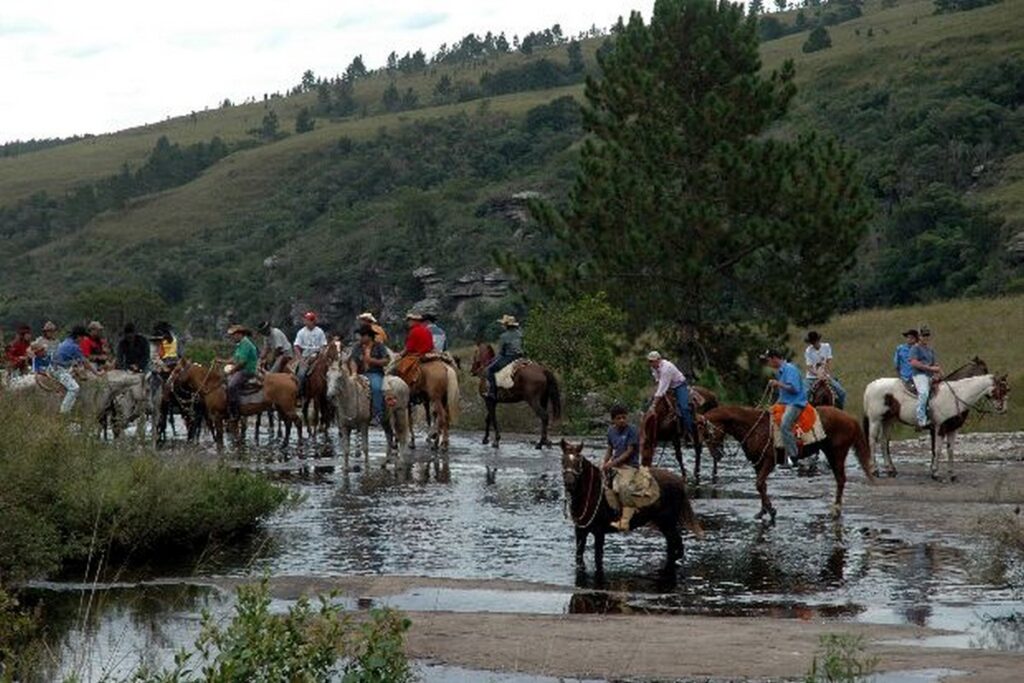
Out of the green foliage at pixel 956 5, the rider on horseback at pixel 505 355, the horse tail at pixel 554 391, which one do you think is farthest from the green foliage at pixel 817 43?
the horse tail at pixel 554 391

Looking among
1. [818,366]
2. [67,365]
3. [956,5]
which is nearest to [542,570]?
[818,366]

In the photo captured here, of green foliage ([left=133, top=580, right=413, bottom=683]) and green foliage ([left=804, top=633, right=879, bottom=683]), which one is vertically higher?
green foliage ([left=133, top=580, right=413, bottom=683])

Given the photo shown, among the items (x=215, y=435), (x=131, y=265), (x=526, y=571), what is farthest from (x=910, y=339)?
(x=131, y=265)

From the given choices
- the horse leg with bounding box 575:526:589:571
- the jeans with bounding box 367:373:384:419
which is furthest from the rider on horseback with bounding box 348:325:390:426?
the horse leg with bounding box 575:526:589:571

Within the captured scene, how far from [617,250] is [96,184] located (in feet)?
435

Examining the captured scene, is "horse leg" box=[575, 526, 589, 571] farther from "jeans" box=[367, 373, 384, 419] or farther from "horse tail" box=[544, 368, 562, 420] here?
"horse tail" box=[544, 368, 562, 420]

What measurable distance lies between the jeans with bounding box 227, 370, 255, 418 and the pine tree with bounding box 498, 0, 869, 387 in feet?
39.6

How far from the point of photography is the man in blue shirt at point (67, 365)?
29.1 metres

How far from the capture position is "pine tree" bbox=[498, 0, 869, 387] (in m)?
40.2

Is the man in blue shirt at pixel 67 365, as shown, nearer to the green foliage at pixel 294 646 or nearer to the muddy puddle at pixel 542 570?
the muddy puddle at pixel 542 570

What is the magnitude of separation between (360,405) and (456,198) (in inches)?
3543

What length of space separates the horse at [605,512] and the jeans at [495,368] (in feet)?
44.7

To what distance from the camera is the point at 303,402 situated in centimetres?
3306

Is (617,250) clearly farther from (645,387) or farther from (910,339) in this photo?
(910,339)
